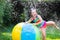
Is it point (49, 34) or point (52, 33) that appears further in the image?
point (52, 33)

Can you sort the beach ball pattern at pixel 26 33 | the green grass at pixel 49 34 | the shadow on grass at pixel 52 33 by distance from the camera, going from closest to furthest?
the beach ball pattern at pixel 26 33 → the green grass at pixel 49 34 → the shadow on grass at pixel 52 33

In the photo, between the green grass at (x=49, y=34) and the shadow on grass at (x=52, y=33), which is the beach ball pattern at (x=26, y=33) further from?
the shadow on grass at (x=52, y=33)

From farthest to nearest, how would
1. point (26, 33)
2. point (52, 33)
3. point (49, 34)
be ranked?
1. point (52, 33)
2. point (49, 34)
3. point (26, 33)

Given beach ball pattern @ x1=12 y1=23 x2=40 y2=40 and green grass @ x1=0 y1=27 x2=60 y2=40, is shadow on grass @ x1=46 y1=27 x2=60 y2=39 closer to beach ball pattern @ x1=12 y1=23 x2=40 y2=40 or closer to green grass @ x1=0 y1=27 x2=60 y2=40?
green grass @ x1=0 y1=27 x2=60 y2=40

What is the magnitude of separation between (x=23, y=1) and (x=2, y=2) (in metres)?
4.38

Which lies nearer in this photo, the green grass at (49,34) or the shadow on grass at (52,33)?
the green grass at (49,34)

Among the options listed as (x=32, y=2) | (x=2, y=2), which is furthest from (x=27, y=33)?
(x=32, y=2)

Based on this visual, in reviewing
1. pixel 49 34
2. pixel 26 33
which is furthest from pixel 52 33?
pixel 26 33

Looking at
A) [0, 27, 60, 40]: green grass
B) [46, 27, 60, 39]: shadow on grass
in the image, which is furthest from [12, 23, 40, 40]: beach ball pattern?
[46, 27, 60, 39]: shadow on grass

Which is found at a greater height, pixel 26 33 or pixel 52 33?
pixel 52 33

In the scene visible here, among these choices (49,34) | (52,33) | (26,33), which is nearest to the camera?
(26,33)

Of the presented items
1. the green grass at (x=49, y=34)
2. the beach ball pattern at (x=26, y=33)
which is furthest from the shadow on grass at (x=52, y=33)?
the beach ball pattern at (x=26, y=33)

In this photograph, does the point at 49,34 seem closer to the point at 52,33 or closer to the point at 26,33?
the point at 52,33

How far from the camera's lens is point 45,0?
14.9 m
